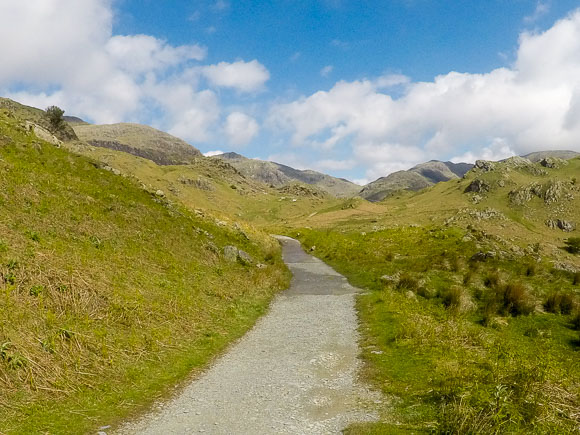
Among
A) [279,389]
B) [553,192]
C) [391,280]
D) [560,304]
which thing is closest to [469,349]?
[279,389]

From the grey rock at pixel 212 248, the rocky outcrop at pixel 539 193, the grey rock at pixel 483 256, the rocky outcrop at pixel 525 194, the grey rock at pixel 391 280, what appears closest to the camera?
the grey rock at pixel 391 280

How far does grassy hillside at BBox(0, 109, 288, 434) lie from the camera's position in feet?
33.2

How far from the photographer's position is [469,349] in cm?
1391

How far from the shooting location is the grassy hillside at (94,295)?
10133 millimetres

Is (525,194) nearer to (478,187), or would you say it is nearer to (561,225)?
(478,187)

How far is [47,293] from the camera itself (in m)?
13.5

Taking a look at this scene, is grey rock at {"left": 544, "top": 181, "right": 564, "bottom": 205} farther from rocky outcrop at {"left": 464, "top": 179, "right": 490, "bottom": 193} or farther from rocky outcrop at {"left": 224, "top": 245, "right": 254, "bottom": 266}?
rocky outcrop at {"left": 224, "top": 245, "right": 254, "bottom": 266}

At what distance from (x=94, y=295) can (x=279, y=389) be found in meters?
8.42

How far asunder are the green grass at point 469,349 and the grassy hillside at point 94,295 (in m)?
6.80

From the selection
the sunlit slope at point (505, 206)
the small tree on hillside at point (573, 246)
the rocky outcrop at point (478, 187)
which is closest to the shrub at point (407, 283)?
the sunlit slope at point (505, 206)

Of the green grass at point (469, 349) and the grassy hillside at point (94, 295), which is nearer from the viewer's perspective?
the green grass at point (469, 349)

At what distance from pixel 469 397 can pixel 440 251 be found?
3280 cm

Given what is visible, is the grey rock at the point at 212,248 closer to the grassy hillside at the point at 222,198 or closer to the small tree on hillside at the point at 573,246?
the small tree on hillside at the point at 573,246

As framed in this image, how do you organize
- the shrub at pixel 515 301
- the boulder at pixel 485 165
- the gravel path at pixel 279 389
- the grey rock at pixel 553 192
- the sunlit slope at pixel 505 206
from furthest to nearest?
the boulder at pixel 485 165, the grey rock at pixel 553 192, the sunlit slope at pixel 505 206, the shrub at pixel 515 301, the gravel path at pixel 279 389
